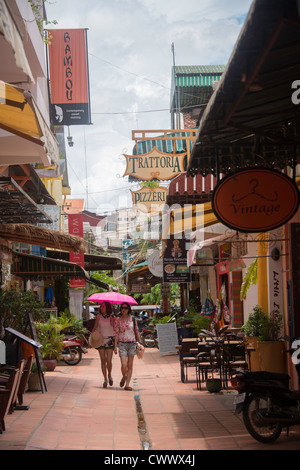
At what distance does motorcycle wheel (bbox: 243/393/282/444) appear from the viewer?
6.70 m

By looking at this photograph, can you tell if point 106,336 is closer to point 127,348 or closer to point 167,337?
point 127,348

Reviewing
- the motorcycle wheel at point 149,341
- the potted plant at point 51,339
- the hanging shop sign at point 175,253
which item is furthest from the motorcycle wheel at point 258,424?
the motorcycle wheel at point 149,341

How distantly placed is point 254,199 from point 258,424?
2.61 meters

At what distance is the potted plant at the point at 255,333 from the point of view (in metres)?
10.8

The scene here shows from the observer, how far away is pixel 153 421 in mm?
8453

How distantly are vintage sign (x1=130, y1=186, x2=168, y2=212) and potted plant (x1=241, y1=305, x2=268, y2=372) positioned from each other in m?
11.6

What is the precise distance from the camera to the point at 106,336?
1258cm

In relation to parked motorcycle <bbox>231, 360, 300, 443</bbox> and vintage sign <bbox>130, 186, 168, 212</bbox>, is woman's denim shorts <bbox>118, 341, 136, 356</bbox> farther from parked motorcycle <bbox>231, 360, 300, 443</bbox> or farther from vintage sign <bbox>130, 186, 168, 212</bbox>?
vintage sign <bbox>130, 186, 168, 212</bbox>

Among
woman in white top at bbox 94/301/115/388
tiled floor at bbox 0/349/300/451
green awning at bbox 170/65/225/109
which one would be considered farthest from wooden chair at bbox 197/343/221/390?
green awning at bbox 170/65/225/109

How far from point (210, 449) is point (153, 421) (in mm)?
2121

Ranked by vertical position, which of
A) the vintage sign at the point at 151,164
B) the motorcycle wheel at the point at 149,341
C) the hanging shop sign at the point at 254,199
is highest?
the vintage sign at the point at 151,164

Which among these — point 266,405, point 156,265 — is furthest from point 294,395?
point 156,265

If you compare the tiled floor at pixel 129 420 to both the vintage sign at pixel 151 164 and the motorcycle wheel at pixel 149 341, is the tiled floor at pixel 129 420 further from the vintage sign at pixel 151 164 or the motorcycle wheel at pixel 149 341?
the motorcycle wheel at pixel 149 341

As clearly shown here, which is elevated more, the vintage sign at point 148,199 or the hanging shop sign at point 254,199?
the vintage sign at point 148,199
